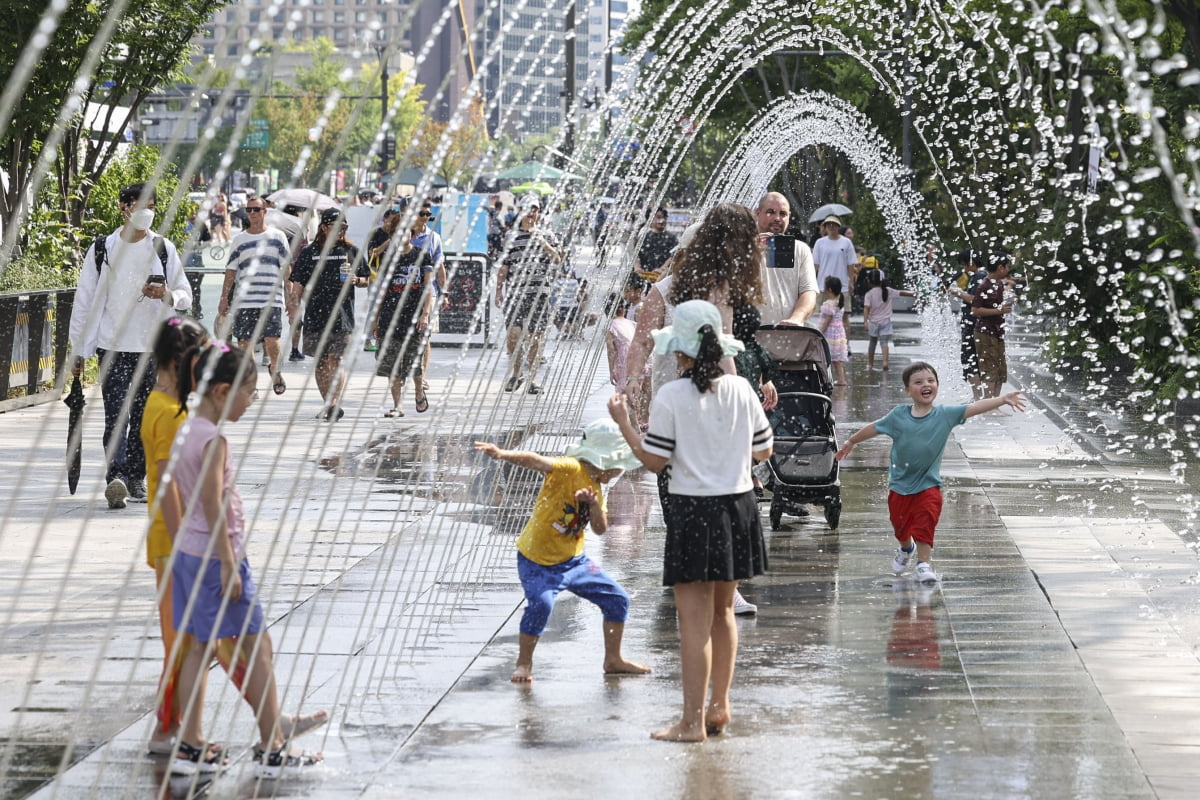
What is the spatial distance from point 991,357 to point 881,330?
12.7 ft

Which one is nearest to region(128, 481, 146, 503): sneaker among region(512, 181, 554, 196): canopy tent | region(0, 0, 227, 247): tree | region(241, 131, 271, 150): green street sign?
region(0, 0, 227, 247): tree

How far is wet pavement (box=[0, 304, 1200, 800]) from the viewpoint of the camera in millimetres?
5480

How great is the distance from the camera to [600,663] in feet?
22.9

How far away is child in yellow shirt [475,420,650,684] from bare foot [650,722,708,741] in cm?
88

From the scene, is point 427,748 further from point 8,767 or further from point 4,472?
point 4,472

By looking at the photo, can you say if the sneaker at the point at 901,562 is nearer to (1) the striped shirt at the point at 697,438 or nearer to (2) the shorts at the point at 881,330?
(1) the striped shirt at the point at 697,438

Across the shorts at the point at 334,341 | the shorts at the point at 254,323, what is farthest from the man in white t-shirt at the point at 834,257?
the shorts at the point at 254,323

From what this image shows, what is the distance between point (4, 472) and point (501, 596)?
5040 millimetres

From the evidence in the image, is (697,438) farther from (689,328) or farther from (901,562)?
(901,562)

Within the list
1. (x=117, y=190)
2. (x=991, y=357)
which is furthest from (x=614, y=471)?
(x=117, y=190)

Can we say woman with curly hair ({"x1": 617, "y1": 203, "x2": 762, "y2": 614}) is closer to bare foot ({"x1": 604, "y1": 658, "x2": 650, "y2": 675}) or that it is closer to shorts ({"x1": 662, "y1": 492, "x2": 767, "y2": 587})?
bare foot ({"x1": 604, "y1": 658, "x2": 650, "y2": 675})

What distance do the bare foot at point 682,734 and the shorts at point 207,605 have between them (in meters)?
1.34

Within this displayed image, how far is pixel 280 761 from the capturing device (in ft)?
17.9

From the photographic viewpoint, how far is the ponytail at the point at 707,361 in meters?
5.95
